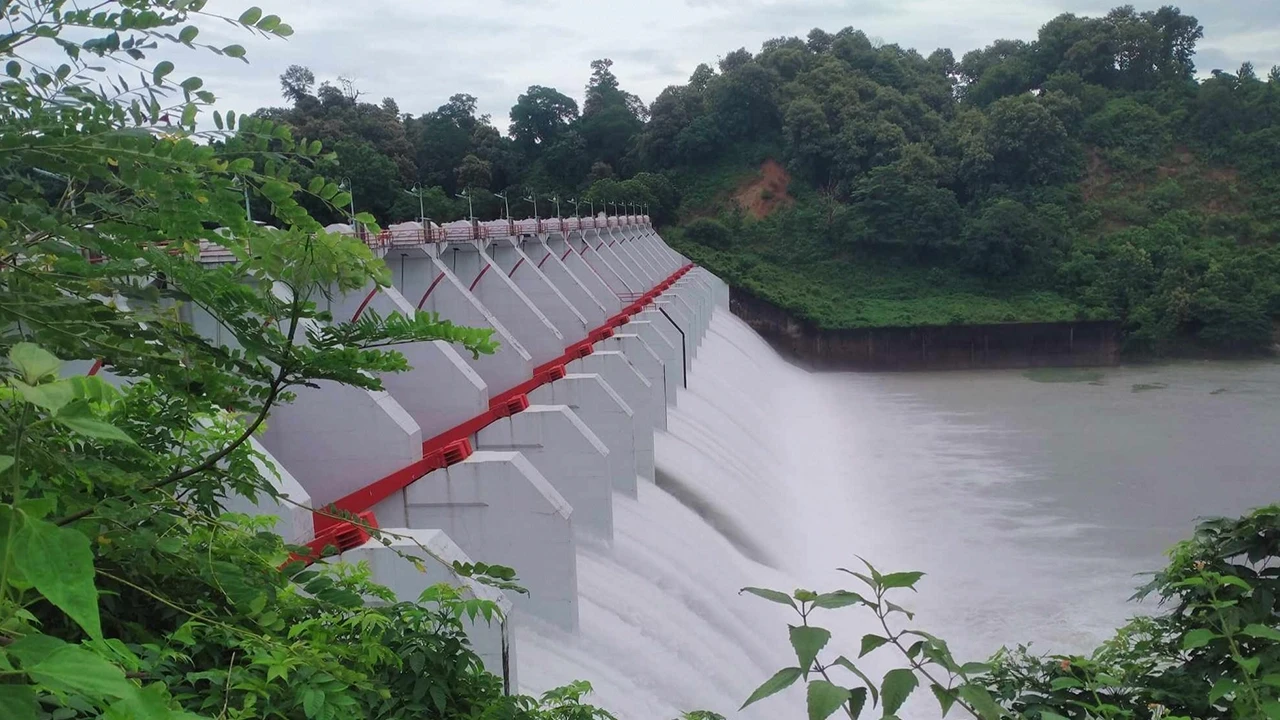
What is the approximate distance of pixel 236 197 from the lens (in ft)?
6.47

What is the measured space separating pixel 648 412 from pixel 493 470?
457cm

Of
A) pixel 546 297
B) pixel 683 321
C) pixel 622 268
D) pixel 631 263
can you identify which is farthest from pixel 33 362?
pixel 631 263

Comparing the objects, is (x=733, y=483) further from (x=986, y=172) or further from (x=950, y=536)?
(x=986, y=172)

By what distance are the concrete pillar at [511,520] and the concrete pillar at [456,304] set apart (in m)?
2.98

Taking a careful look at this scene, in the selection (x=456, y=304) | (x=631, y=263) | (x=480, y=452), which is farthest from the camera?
(x=631, y=263)

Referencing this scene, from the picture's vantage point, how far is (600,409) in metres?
10.1

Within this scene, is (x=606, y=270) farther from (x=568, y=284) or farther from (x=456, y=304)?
(x=456, y=304)

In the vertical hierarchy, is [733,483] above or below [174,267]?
below

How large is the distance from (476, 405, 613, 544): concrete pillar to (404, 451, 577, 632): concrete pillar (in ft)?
4.43

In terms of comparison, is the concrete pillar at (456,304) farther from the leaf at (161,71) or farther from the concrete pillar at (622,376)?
the leaf at (161,71)

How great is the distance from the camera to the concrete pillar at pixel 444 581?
511 cm

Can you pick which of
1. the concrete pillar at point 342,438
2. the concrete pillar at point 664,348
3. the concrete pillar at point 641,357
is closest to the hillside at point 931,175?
the concrete pillar at point 664,348

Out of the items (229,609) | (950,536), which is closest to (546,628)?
(229,609)

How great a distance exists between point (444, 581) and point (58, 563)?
14.9ft
